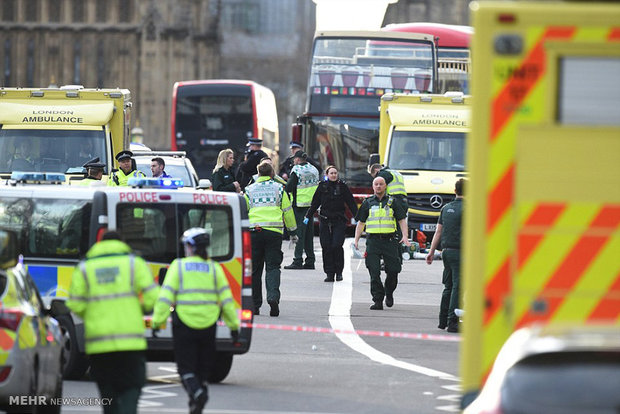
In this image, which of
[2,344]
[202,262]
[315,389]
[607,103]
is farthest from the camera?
[315,389]

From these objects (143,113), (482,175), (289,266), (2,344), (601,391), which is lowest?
(143,113)

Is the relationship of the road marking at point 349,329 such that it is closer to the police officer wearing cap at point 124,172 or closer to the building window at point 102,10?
the police officer wearing cap at point 124,172

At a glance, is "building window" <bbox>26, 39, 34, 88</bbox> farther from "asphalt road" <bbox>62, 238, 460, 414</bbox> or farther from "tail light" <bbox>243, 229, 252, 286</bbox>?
"tail light" <bbox>243, 229, 252, 286</bbox>

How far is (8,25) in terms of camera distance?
122500 millimetres

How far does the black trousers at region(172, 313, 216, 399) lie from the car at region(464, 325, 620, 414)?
4616mm

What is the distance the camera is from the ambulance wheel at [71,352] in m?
13.0

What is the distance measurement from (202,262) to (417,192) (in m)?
18.5

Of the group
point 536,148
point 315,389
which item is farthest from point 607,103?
point 315,389

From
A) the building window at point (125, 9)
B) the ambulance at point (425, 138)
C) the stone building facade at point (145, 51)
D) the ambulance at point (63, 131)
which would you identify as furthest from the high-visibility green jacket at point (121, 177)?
the building window at point (125, 9)

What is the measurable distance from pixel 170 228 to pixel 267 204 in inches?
200

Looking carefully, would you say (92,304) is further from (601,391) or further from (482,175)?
(601,391)

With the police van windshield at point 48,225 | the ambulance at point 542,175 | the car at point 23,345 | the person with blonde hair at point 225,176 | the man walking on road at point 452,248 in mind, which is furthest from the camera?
the person with blonde hair at point 225,176

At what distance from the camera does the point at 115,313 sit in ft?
32.3

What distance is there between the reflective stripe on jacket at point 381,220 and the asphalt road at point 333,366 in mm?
952
